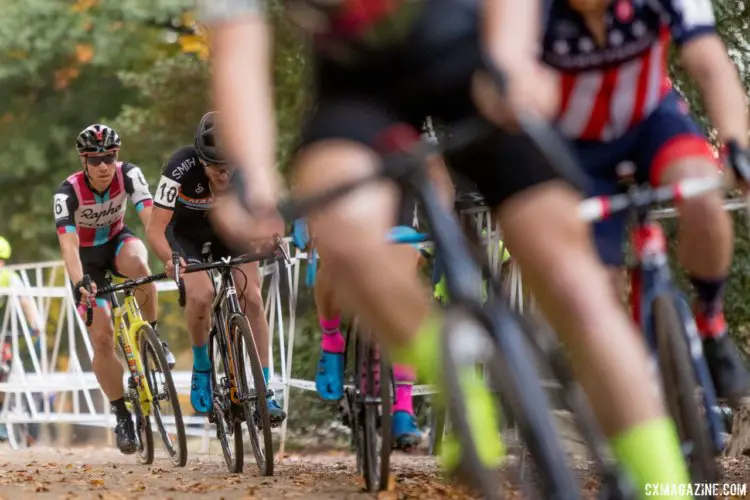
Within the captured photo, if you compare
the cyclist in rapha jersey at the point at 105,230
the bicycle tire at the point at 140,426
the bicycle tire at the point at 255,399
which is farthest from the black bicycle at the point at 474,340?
the bicycle tire at the point at 140,426

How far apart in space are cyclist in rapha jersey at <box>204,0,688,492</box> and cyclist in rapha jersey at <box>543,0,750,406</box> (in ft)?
3.99

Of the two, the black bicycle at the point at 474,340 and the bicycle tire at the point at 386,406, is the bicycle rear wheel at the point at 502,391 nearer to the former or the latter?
the black bicycle at the point at 474,340

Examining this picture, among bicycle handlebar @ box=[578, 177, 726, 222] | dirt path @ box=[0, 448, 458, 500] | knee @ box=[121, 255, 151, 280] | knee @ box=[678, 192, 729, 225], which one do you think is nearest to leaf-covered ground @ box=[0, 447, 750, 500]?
dirt path @ box=[0, 448, 458, 500]

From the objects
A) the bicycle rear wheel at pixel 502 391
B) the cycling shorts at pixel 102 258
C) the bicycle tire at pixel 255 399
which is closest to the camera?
the bicycle rear wheel at pixel 502 391

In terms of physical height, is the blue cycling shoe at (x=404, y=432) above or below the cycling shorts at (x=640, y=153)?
below

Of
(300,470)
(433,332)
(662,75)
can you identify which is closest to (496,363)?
(433,332)

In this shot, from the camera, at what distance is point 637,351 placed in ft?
9.80

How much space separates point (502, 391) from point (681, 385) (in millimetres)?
1287

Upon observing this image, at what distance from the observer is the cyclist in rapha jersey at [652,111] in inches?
173

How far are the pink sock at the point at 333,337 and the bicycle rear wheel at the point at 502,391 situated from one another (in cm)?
386

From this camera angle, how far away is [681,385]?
4176 mm

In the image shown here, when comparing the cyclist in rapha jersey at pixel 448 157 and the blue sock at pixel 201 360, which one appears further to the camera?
the blue sock at pixel 201 360

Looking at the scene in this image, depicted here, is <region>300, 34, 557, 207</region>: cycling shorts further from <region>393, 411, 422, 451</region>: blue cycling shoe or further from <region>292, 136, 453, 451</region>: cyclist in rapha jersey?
<region>393, 411, 422, 451</region>: blue cycling shoe

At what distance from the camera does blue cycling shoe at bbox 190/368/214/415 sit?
30.1ft
